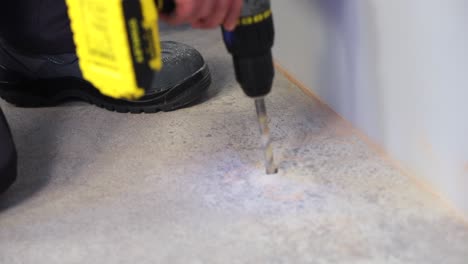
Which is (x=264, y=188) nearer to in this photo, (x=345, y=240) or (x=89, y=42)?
(x=345, y=240)

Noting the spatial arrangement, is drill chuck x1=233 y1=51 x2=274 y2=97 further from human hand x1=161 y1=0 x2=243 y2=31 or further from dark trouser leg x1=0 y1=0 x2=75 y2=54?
dark trouser leg x1=0 y1=0 x2=75 y2=54

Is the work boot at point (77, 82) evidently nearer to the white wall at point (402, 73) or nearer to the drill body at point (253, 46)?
the white wall at point (402, 73)

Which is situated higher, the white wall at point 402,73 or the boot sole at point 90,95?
the white wall at point 402,73

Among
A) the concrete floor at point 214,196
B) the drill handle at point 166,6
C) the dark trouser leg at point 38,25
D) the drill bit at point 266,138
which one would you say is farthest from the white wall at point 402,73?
the dark trouser leg at point 38,25

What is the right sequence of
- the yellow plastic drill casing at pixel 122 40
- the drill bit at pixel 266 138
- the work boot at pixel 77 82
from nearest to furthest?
the yellow plastic drill casing at pixel 122 40 → the drill bit at pixel 266 138 → the work boot at pixel 77 82

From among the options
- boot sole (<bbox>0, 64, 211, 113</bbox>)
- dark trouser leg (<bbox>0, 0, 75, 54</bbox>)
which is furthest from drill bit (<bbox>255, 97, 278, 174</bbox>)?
dark trouser leg (<bbox>0, 0, 75, 54</bbox>)

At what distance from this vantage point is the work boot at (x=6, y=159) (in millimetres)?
916

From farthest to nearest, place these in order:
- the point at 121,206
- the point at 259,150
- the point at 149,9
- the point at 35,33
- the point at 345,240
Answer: the point at 35,33 → the point at 259,150 → the point at 121,206 → the point at 345,240 → the point at 149,9

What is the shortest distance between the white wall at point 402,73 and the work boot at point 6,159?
1.68ft

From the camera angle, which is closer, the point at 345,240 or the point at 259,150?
the point at 345,240

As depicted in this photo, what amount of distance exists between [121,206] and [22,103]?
45 centimetres

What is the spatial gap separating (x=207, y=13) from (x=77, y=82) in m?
0.54

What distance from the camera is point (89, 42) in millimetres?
726

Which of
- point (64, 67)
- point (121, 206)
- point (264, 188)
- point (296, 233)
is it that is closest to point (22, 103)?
point (64, 67)
